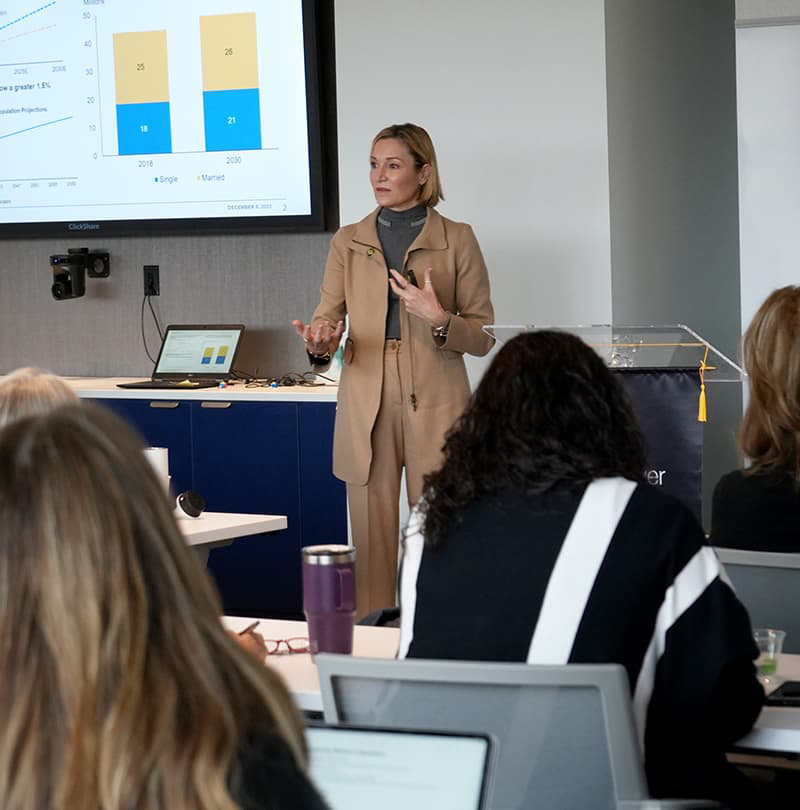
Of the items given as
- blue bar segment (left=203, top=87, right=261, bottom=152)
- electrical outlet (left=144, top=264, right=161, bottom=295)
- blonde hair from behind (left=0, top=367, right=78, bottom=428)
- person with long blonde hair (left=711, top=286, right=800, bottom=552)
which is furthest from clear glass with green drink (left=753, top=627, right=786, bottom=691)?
electrical outlet (left=144, top=264, right=161, bottom=295)

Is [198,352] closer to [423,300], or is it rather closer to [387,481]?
[387,481]

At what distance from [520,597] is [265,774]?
2.97 feet

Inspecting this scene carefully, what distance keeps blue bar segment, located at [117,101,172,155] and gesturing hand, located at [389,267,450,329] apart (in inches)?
83.0

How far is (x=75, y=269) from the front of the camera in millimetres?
6102

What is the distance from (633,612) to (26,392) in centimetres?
106

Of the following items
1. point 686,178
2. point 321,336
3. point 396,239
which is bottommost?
point 321,336

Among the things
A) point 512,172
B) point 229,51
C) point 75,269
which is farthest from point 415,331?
point 75,269

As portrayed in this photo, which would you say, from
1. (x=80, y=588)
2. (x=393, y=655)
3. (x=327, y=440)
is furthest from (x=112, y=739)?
(x=327, y=440)

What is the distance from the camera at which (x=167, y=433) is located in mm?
5438

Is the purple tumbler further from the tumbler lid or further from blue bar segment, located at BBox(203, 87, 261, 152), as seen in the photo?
blue bar segment, located at BBox(203, 87, 261, 152)

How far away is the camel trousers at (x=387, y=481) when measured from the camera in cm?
425

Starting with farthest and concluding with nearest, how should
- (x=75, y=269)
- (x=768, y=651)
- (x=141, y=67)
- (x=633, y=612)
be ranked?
(x=75, y=269)
(x=141, y=67)
(x=768, y=651)
(x=633, y=612)

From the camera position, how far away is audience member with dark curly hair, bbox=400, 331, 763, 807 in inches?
70.4

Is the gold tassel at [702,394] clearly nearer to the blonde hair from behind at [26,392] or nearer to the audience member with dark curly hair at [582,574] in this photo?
the audience member with dark curly hair at [582,574]
